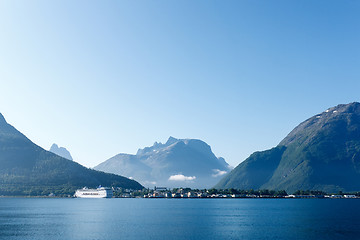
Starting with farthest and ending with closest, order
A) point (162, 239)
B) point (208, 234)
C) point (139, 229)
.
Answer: point (139, 229)
point (208, 234)
point (162, 239)

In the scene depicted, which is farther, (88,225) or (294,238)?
(88,225)

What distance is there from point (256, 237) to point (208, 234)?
14524 mm

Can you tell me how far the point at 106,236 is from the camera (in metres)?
114

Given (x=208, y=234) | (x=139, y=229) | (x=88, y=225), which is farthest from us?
(x=88, y=225)

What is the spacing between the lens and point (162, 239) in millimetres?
107812

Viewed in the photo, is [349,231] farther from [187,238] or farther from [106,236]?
[106,236]

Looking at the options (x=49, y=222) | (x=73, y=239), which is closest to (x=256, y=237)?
(x=73, y=239)

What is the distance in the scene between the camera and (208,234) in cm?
11938

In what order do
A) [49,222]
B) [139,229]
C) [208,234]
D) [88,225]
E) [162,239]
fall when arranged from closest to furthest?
1. [162,239]
2. [208,234]
3. [139,229]
4. [88,225]
5. [49,222]

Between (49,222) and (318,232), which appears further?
(49,222)

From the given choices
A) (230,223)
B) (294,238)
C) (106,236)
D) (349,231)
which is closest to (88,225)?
(106,236)

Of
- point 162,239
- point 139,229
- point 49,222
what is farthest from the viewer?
point 49,222

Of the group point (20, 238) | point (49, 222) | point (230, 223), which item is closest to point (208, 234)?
point (230, 223)

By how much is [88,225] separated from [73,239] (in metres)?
33.4
